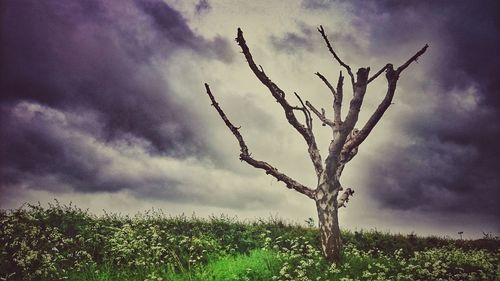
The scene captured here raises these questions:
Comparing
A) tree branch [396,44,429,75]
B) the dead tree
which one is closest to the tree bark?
the dead tree

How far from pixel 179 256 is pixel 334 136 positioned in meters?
7.23

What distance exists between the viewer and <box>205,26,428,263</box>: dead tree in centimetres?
1493

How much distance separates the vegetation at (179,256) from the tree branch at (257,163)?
1.98 m

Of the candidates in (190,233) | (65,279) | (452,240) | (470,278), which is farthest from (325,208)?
(452,240)

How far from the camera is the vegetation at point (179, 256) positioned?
1305 cm

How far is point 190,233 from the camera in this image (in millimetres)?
19578

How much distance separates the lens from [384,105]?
50.7 feet

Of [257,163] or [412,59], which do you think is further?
[257,163]

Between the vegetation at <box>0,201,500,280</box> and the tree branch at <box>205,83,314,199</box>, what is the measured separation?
1982mm

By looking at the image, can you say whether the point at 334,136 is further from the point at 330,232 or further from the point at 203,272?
the point at 203,272

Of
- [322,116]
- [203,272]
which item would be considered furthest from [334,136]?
[203,272]

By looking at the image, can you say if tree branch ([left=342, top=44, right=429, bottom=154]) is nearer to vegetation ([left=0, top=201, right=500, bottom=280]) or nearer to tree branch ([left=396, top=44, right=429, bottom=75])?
tree branch ([left=396, top=44, right=429, bottom=75])

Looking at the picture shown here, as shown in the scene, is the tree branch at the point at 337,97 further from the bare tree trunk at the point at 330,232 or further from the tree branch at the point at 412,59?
the bare tree trunk at the point at 330,232

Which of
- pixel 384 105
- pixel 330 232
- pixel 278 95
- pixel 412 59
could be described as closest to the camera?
pixel 330 232
